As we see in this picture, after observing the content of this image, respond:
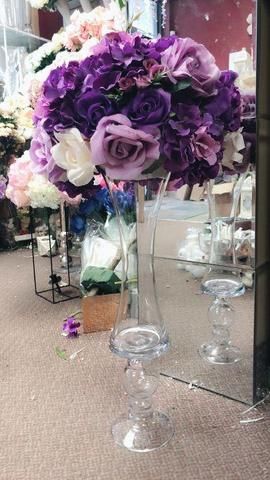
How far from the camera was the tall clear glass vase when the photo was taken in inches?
29.3

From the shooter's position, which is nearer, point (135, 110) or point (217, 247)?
point (135, 110)

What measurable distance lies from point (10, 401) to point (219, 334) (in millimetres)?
463

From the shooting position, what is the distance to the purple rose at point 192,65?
24.2 inches

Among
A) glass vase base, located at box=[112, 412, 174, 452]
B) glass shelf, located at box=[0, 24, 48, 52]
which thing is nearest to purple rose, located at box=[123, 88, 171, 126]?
glass vase base, located at box=[112, 412, 174, 452]

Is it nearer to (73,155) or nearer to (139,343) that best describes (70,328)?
(139,343)

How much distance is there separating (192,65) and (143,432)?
0.60 metres

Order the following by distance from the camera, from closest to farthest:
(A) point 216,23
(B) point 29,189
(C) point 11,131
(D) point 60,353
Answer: (A) point 216,23
(D) point 60,353
(B) point 29,189
(C) point 11,131

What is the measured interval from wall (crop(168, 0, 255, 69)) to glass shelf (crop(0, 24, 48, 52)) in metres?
1.75

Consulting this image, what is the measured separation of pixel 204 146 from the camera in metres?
0.64

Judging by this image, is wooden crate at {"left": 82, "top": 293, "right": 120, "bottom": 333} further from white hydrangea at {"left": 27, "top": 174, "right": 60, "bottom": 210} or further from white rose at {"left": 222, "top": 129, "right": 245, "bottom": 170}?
white rose at {"left": 222, "top": 129, "right": 245, "bottom": 170}

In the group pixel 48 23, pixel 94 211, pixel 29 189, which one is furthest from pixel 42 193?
pixel 48 23

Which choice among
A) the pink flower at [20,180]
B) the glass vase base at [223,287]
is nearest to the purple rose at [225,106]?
the glass vase base at [223,287]

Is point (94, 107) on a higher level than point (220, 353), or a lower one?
higher

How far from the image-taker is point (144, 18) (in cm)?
98
